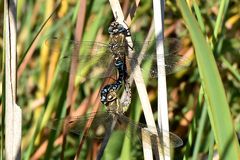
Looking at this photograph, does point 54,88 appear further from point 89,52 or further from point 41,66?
point 41,66

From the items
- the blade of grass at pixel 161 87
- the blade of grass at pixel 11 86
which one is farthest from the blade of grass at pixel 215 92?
the blade of grass at pixel 11 86

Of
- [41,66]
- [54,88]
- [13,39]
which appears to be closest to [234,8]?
[41,66]

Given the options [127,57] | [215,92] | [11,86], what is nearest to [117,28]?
[127,57]

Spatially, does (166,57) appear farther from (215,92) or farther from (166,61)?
(215,92)

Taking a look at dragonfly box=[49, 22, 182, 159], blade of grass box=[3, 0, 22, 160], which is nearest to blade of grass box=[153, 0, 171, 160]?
dragonfly box=[49, 22, 182, 159]

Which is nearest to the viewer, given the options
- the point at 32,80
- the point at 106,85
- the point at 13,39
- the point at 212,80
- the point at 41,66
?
the point at 212,80

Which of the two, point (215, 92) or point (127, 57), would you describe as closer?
point (215, 92)

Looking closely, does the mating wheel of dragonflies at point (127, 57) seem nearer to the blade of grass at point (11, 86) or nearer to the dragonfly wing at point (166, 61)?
the dragonfly wing at point (166, 61)

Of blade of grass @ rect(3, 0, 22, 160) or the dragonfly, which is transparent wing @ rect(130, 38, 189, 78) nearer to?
the dragonfly

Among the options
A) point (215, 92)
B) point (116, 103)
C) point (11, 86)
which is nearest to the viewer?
point (215, 92)

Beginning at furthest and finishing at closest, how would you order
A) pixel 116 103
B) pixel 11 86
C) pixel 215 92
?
pixel 116 103
pixel 11 86
pixel 215 92

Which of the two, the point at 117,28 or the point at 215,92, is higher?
the point at 117,28
